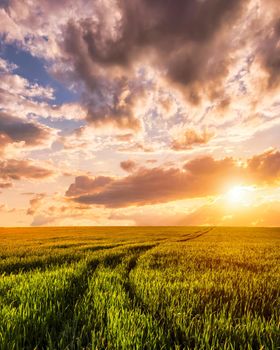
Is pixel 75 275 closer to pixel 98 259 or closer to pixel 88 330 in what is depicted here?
pixel 88 330

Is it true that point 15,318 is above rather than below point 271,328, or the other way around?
above

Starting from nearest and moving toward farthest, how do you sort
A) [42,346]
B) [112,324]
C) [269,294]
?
[42,346] → [112,324] → [269,294]

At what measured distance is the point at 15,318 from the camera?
3.59m

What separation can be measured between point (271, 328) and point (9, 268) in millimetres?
9208

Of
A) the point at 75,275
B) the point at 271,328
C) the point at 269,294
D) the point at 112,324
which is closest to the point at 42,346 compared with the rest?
the point at 112,324

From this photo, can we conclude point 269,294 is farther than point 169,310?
Yes

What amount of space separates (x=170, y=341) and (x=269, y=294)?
3.58m

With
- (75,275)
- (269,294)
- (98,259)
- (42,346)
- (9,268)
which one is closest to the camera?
(42,346)

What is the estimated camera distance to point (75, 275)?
7.16 metres

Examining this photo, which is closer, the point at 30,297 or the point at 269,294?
the point at 30,297

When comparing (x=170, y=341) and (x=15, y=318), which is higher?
(x=15, y=318)

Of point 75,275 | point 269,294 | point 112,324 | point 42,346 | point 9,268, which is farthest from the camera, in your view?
point 9,268

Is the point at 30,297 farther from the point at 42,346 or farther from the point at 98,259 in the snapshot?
the point at 98,259

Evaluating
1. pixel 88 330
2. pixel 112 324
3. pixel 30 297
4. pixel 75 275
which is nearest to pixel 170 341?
pixel 112 324
